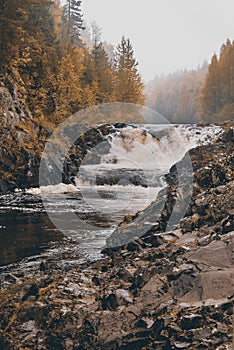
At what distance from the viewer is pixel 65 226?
13859 millimetres

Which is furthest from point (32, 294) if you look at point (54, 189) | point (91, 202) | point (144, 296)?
point (54, 189)

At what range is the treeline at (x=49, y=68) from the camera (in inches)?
1042

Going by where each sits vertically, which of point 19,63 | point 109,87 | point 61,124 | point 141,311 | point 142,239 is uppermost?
point 109,87

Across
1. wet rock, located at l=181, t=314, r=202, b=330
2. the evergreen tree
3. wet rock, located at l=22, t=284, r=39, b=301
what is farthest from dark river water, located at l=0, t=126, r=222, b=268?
the evergreen tree

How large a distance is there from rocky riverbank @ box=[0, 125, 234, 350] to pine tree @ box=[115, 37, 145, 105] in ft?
141

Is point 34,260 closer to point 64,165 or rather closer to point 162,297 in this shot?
point 162,297

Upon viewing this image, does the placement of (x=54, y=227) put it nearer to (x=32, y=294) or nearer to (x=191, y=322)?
(x=32, y=294)

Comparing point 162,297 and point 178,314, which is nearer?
point 178,314

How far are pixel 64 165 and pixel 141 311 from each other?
72.9ft

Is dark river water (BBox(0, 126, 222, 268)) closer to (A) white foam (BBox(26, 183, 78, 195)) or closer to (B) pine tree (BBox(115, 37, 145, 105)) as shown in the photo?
(A) white foam (BBox(26, 183, 78, 195))

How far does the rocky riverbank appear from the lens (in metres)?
5.30

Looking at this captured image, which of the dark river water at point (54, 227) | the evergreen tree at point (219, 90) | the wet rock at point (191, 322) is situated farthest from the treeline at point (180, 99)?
the wet rock at point (191, 322)

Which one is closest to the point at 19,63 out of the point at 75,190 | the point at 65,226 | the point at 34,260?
the point at 75,190

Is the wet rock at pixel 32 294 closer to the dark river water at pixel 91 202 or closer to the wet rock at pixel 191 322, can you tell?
the dark river water at pixel 91 202
